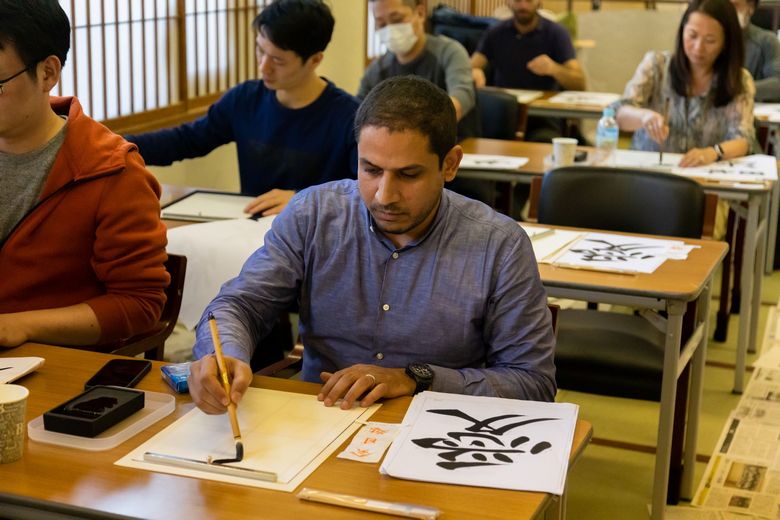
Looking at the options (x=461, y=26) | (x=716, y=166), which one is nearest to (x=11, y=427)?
(x=716, y=166)

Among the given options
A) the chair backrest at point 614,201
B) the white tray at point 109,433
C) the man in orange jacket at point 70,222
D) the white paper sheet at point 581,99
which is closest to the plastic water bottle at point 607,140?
the chair backrest at point 614,201

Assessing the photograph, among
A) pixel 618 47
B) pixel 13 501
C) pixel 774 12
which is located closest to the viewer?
pixel 13 501

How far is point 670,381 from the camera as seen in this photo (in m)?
2.69

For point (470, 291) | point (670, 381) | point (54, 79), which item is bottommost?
point (670, 381)

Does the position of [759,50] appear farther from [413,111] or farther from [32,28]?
[32,28]

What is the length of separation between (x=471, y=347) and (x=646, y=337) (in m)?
1.14

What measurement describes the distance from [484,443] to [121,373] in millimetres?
653

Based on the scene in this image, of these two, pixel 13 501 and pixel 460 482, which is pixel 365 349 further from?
pixel 13 501

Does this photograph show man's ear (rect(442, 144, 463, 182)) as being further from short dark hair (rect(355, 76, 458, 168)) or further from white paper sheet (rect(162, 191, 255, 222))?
white paper sheet (rect(162, 191, 255, 222))

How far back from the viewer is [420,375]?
182cm

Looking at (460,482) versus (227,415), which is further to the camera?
(227,415)

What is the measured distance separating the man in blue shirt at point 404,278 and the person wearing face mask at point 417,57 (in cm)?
295

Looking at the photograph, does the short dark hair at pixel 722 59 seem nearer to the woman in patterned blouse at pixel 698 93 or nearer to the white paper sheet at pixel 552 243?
the woman in patterned blouse at pixel 698 93

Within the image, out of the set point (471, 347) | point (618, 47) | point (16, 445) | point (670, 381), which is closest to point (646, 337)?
point (670, 381)
